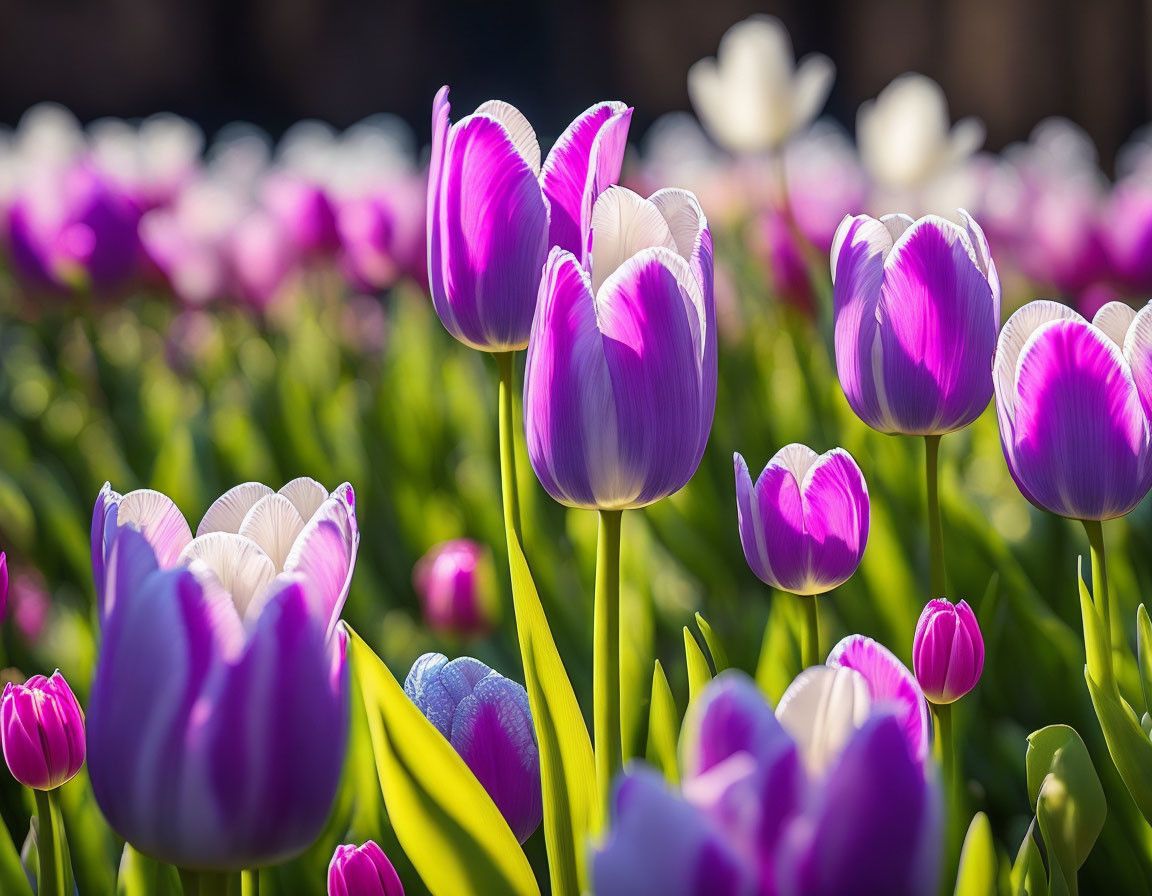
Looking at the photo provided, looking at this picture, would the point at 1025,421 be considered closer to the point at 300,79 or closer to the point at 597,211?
the point at 597,211

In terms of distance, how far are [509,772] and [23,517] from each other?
41.7 inches

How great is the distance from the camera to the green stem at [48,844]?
0.55 metres

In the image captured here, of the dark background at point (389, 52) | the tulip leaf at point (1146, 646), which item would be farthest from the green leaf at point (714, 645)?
the dark background at point (389, 52)

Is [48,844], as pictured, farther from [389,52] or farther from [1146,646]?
[389,52]

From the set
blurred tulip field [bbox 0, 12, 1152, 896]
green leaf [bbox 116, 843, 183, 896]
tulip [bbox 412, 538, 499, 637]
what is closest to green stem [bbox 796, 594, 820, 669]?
blurred tulip field [bbox 0, 12, 1152, 896]

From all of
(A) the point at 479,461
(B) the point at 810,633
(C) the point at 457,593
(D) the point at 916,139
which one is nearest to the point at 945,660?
(B) the point at 810,633

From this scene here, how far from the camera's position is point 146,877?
0.62m

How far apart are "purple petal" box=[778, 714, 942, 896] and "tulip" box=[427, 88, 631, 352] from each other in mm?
317

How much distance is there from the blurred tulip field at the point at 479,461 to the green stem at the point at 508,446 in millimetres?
17

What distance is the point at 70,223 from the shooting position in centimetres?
200

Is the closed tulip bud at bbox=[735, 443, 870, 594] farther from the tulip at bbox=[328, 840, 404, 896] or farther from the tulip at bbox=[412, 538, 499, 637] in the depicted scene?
the tulip at bbox=[412, 538, 499, 637]

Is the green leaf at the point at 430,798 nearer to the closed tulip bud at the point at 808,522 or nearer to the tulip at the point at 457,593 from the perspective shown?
the closed tulip bud at the point at 808,522

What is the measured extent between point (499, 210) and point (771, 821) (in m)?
0.34

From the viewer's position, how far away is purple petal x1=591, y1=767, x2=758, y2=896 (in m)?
0.30
